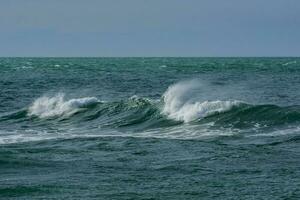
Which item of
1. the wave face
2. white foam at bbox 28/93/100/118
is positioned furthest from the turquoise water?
white foam at bbox 28/93/100/118

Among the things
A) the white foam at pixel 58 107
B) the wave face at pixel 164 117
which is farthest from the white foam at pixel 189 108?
the white foam at pixel 58 107

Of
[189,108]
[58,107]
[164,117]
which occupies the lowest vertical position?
[58,107]

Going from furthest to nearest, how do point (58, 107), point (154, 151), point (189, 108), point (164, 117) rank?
point (58, 107) < point (189, 108) < point (164, 117) < point (154, 151)

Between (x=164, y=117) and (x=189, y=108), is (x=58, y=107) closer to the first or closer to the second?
(x=164, y=117)

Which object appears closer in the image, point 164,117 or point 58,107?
point 164,117

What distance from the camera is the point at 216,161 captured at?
62.2 feet

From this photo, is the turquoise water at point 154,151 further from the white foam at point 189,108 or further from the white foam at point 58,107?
the white foam at point 58,107

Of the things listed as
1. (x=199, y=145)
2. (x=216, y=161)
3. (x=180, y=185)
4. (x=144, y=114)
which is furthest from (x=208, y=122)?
(x=180, y=185)

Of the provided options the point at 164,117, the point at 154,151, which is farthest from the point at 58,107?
the point at 154,151

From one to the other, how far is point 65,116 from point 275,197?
76.2 ft

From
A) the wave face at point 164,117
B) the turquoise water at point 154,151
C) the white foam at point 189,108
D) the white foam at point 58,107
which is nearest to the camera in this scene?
the turquoise water at point 154,151

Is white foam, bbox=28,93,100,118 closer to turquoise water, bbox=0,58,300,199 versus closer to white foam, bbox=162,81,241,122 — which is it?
turquoise water, bbox=0,58,300,199

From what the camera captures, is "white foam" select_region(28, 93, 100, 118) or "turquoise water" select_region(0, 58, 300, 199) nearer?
"turquoise water" select_region(0, 58, 300, 199)

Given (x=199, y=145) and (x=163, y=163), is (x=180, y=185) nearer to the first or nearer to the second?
(x=163, y=163)
